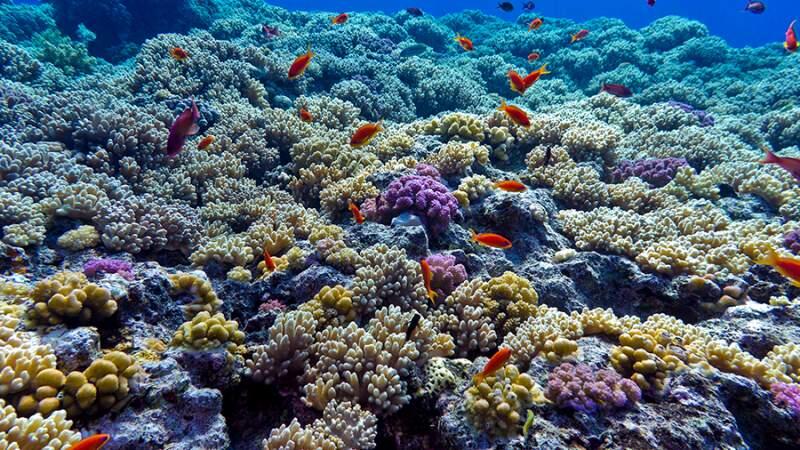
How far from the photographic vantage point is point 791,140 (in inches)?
401

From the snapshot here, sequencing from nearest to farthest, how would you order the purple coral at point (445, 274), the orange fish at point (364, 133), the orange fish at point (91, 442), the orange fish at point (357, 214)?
the orange fish at point (91, 442)
the purple coral at point (445, 274)
the orange fish at point (364, 133)
the orange fish at point (357, 214)

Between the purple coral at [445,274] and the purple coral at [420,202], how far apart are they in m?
0.61

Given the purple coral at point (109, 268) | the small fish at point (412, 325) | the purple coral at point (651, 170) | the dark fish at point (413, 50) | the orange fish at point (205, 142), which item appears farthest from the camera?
the dark fish at point (413, 50)

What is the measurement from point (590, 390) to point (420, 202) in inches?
109

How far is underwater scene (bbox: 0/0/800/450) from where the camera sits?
283 cm

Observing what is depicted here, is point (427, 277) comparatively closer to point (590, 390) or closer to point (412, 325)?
point (412, 325)

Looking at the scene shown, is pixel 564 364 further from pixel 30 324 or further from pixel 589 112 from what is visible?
pixel 589 112

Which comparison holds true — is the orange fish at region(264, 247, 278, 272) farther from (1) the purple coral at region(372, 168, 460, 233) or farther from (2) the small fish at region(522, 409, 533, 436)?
(2) the small fish at region(522, 409, 533, 436)

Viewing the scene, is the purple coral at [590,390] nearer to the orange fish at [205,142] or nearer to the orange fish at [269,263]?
the orange fish at [269,263]

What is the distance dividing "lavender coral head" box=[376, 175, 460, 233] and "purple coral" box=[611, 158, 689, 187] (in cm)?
416

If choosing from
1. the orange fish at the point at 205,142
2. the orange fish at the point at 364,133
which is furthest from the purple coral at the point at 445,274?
the orange fish at the point at 205,142

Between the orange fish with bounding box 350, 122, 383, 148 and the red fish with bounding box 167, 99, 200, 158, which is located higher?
the orange fish with bounding box 350, 122, 383, 148

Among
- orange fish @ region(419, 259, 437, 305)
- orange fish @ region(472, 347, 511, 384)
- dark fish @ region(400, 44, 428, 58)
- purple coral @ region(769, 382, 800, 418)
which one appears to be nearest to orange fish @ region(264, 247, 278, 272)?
orange fish @ region(419, 259, 437, 305)

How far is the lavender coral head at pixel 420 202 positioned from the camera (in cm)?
496
